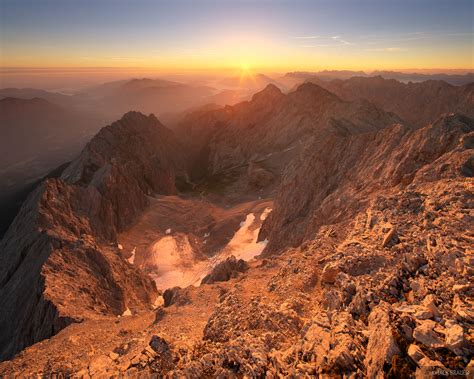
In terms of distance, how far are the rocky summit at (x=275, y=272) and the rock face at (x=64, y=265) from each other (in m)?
0.25

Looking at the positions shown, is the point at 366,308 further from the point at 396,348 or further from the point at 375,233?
the point at 375,233

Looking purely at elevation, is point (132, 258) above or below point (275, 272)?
below

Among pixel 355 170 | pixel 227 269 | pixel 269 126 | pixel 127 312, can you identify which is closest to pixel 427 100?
pixel 269 126

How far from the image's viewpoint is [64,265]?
3959 centimetres

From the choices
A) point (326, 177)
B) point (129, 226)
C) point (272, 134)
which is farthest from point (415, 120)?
point (129, 226)

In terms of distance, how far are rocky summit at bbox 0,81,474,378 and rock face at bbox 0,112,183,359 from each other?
0.25m

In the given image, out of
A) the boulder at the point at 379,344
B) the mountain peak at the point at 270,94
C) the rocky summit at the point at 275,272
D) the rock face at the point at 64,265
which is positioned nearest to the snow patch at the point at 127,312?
the rocky summit at the point at 275,272

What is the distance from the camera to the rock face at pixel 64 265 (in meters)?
33.4

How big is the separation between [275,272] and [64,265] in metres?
26.5

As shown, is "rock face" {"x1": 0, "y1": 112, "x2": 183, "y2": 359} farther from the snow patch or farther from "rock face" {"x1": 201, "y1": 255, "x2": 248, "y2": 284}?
"rock face" {"x1": 201, "y1": 255, "x2": 248, "y2": 284}

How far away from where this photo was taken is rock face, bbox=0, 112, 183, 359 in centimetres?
3341

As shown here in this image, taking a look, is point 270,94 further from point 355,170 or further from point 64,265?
point 64,265

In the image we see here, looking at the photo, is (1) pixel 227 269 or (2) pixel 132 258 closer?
(1) pixel 227 269

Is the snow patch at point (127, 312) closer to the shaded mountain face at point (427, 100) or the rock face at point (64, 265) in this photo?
the rock face at point (64, 265)
